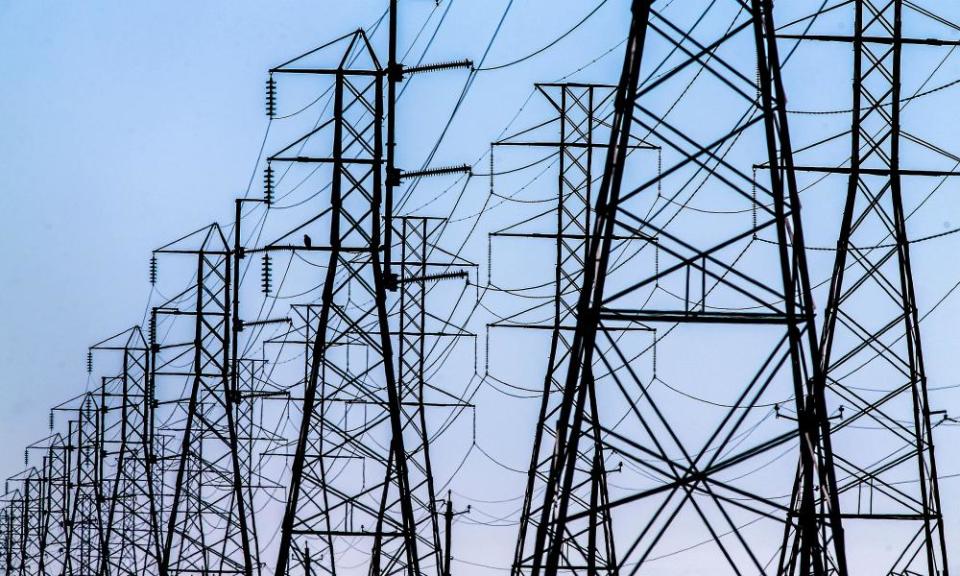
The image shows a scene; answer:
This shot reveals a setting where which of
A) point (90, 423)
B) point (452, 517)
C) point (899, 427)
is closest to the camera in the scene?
point (899, 427)

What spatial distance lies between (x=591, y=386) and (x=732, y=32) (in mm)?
8046

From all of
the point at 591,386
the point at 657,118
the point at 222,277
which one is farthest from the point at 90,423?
the point at 657,118

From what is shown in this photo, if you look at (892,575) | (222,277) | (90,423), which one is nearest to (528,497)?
(892,575)

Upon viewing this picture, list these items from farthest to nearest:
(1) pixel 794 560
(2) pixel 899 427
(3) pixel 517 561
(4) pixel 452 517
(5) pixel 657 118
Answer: (4) pixel 452 517
(3) pixel 517 561
(2) pixel 899 427
(1) pixel 794 560
(5) pixel 657 118

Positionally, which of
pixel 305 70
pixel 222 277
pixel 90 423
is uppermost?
pixel 90 423

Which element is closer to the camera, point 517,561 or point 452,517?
point 517,561

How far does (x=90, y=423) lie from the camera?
181ft

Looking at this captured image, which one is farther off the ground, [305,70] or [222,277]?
[222,277]

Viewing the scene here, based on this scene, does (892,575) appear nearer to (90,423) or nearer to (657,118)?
(657,118)

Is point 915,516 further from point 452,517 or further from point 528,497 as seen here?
point 452,517

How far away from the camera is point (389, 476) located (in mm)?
25750

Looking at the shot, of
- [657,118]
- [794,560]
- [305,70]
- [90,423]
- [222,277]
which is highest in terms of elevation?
[90,423]

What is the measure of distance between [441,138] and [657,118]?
6.59m

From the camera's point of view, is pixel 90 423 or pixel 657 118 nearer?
pixel 657 118
